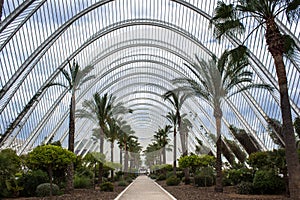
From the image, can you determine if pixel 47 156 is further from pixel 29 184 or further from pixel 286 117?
pixel 286 117

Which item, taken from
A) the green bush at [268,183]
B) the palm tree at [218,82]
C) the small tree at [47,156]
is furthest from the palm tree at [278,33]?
the small tree at [47,156]

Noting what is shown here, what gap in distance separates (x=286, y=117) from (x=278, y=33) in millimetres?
3770

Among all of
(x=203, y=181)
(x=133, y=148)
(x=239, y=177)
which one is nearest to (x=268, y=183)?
(x=239, y=177)

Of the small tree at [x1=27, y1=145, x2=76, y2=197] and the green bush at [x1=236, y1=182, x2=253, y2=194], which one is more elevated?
the small tree at [x1=27, y1=145, x2=76, y2=197]

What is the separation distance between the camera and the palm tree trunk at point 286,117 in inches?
564

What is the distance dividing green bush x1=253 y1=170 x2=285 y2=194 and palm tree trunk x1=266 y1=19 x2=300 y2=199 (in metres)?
6.04

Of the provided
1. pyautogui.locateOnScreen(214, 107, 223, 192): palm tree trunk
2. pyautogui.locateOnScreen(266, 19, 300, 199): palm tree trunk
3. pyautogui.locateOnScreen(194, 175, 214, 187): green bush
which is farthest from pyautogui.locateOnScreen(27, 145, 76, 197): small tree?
pyautogui.locateOnScreen(194, 175, 214, 187): green bush

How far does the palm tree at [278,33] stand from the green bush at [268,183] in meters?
6.17

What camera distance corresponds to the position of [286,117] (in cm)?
1513

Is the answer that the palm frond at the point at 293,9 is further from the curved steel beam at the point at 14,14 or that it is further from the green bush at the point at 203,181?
the curved steel beam at the point at 14,14

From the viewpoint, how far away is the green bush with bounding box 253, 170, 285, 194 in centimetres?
2041

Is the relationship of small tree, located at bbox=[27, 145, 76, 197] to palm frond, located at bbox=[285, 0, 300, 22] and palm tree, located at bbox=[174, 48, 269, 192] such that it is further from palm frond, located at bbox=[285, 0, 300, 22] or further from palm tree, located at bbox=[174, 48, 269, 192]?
palm frond, located at bbox=[285, 0, 300, 22]

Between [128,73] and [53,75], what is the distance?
75.2ft

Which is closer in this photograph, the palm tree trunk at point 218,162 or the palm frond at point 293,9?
the palm frond at point 293,9
